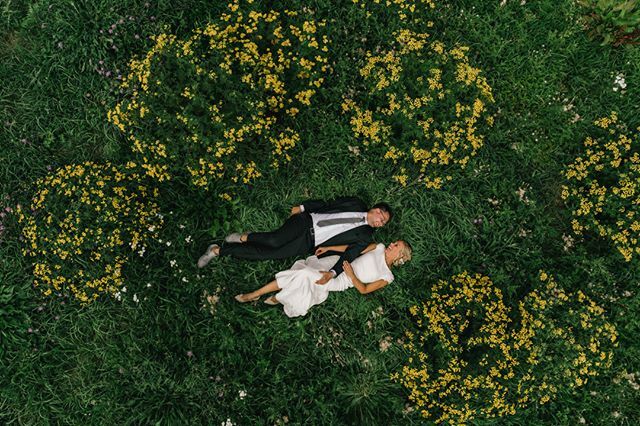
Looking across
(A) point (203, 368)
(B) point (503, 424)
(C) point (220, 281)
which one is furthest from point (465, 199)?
(A) point (203, 368)

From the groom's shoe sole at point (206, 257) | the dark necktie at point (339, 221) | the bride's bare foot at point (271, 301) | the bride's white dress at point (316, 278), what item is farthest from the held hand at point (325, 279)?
the groom's shoe sole at point (206, 257)

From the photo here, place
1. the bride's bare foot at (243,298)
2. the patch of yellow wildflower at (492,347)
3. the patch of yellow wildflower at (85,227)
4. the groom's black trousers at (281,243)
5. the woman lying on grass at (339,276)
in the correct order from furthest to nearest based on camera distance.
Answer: the bride's bare foot at (243,298)
the groom's black trousers at (281,243)
the woman lying on grass at (339,276)
the patch of yellow wildflower at (492,347)
the patch of yellow wildflower at (85,227)

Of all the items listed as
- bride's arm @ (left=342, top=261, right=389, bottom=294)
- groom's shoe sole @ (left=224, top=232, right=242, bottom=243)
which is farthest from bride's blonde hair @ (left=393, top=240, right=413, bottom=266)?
groom's shoe sole @ (left=224, top=232, right=242, bottom=243)

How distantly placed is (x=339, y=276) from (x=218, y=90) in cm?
292

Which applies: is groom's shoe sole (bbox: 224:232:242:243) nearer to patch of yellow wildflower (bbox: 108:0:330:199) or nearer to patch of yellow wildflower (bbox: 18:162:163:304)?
patch of yellow wildflower (bbox: 108:0:330:199)

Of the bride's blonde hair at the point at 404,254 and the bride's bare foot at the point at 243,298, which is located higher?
the bride's blonde hair at the point at 404,254

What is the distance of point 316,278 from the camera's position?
6.27 metres

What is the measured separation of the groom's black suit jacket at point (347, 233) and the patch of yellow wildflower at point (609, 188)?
123 inches

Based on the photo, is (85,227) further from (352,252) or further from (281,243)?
(352,252)

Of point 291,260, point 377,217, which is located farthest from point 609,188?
point 291,260

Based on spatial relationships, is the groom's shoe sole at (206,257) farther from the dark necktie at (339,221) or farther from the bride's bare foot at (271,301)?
the dark necktie at (339,221)

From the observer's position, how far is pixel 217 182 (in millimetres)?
7008

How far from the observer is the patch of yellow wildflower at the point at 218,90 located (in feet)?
18.6

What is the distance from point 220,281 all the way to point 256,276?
1.79 feet
